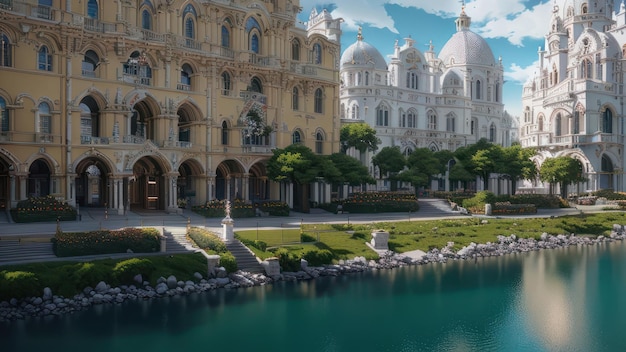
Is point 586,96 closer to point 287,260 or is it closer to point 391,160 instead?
point 391,160

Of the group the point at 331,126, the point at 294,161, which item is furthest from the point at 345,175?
the point at 331,126

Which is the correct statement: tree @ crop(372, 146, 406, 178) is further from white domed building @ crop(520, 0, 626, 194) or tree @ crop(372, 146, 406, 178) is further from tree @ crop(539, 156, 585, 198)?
white domed building @ crop(520, 0, 626, 194)

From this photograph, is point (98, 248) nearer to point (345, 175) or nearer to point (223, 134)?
point (223, 134)

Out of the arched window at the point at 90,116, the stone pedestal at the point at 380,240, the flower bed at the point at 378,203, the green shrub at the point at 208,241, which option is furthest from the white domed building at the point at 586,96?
the arched window at the point at 90,116

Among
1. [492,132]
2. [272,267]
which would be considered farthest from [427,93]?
[272,267]

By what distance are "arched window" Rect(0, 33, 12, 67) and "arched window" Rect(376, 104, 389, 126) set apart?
52.1 m

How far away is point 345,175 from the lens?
180ft

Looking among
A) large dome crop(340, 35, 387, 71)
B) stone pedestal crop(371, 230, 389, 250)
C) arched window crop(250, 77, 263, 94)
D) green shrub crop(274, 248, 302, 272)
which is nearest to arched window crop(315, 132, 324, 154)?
arched window crop(250, 77, 263, 94)

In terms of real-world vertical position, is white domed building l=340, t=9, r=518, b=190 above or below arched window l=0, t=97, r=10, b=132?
above

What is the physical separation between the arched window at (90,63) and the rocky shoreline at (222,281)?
76.0ft

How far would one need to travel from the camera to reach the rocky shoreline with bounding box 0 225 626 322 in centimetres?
2573

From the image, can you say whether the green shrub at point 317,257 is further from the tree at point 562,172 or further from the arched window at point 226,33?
the tree at point 562,172

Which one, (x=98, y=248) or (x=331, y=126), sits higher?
(x=331, y=126)

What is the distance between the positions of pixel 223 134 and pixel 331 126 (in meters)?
13.7
